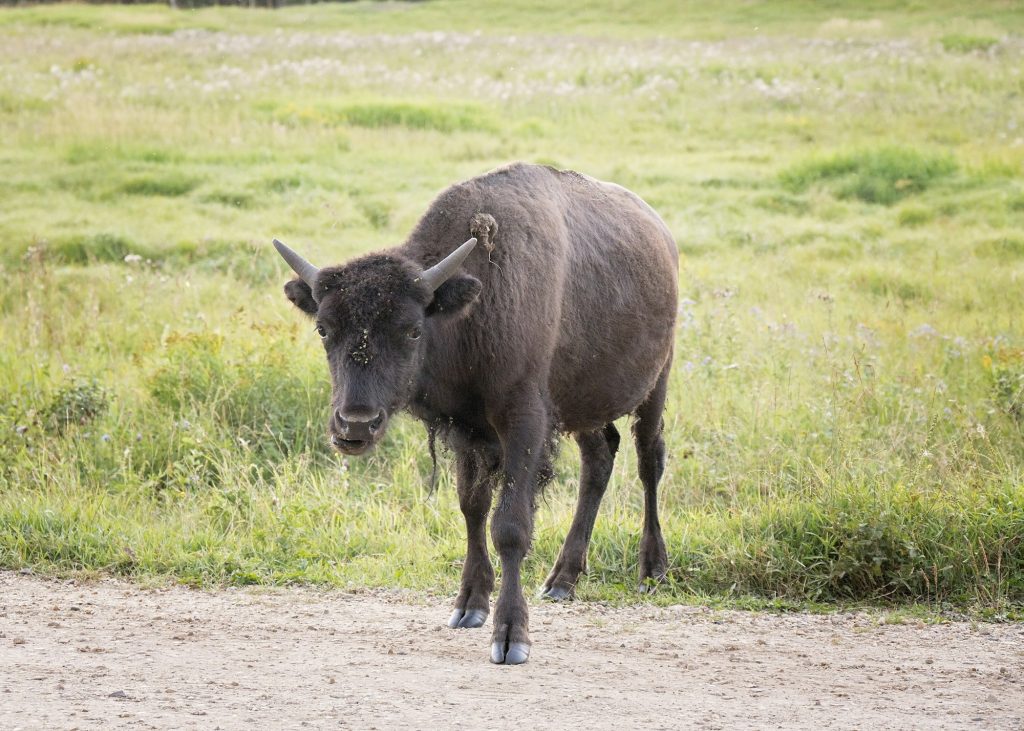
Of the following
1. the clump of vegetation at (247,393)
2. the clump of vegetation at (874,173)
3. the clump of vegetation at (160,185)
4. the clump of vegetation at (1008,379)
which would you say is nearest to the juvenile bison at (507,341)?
the clump of vegetation at (247,393)

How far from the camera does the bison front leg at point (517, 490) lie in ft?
18.5

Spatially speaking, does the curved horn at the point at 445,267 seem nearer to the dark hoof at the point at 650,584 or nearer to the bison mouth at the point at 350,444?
the bison mouth at the point at 350,444

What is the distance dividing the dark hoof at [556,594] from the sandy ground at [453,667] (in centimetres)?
16

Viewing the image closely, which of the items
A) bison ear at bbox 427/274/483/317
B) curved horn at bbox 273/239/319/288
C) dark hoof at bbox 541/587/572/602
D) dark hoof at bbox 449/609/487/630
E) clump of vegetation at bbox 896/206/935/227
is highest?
curved horn at bbox 273/239/319/288

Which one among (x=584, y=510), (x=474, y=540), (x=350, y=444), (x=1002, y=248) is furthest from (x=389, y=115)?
(x=350, y=444)

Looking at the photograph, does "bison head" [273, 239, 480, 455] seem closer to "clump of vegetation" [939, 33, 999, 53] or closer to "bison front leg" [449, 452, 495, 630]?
"bison front leg" [449, 452, 495, 630]

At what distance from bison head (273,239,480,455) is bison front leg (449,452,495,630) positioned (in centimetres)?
74

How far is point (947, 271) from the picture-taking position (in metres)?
12.9

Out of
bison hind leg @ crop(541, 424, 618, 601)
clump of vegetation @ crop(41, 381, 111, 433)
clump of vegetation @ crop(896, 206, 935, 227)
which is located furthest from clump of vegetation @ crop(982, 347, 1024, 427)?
clump of vegetation @ crop(896, 206, 935, 227)

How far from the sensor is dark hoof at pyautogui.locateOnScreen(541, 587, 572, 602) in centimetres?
657

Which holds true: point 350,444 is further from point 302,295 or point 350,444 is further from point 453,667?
point 453,667

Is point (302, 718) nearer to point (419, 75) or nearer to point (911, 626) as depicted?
point (911, 626)

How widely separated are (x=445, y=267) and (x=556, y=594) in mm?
2124

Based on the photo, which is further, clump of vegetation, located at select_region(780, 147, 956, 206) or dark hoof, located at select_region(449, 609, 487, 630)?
clump of vegetation, located at select_region(780, 147, 956, 206)
